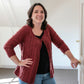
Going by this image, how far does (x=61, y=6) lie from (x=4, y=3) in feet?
3.99

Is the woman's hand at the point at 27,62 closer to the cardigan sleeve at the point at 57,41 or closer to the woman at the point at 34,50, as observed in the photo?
the woman at the point at 34,50

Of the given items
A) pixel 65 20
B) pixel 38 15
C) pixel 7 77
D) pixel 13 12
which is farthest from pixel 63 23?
pixel 38 15

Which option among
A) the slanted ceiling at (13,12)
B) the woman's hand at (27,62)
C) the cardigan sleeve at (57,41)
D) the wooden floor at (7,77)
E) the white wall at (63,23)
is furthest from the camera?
the white wall at (63,23)

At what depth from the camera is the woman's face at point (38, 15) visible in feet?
3.85

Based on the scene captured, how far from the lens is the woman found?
3.74 ft

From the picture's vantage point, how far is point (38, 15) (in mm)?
1170

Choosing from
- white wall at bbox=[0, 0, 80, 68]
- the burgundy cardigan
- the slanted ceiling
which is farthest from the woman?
white wall at bbox=[0, 0, 80, 68]

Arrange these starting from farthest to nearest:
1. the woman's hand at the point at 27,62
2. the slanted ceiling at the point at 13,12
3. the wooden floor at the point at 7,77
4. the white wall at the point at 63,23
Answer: the white wall at the point at 63,23 → the wooden floor at the point at 7,77 → the slanted ceiling at the point at 13,12 → the woman's hand at the point at 27,62

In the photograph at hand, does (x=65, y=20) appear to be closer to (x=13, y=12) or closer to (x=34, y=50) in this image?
(x=13, y=12)

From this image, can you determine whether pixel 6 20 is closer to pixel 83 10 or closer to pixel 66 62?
pixel 66 62

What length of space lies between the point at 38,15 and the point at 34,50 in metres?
0.30

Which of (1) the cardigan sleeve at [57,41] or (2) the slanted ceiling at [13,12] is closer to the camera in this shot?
(1) the cardigan sleeve at [57,41]

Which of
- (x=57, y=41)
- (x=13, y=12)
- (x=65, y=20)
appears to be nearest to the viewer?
(x=57, y=41)

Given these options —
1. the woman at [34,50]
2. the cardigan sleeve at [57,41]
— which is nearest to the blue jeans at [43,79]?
the woman at [34,50]
